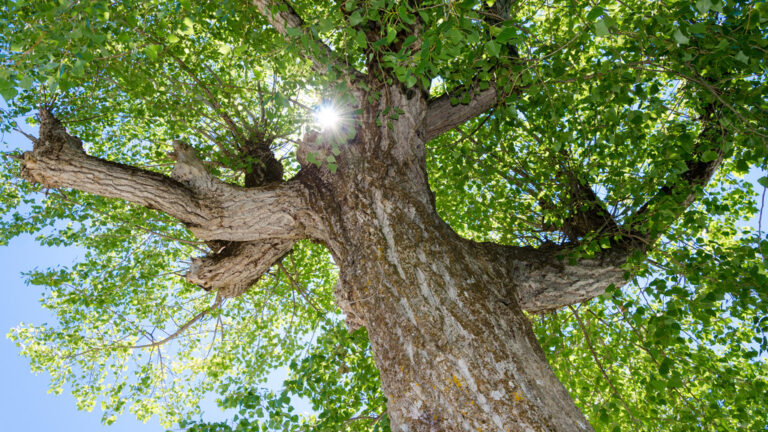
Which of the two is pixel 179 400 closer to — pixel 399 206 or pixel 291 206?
pixel 291 206

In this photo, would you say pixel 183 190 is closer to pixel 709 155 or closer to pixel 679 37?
pixel 679 37

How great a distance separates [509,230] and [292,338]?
14.5 feet

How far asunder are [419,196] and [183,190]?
2.52 metres

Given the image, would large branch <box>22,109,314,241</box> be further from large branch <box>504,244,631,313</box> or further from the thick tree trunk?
large branch <box>504,244,631,313</box>

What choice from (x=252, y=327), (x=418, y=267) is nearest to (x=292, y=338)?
(x=252, y=327)

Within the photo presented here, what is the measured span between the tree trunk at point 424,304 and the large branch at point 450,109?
1.01 m

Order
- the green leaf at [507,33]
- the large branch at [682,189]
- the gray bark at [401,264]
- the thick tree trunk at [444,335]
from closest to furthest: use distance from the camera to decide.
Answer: the green leaf at [507,33]
the thick tree trunk at [444,335]
the gray bark at [401,264]
the large branch at [682,189]

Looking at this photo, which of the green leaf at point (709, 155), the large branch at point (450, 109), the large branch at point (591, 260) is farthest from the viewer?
the large branch at point (450, 109)

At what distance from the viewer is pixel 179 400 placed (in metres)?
8.53

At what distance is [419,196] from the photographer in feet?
13.6

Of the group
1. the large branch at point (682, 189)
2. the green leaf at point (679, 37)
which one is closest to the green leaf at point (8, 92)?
the green leaf at point (679, 37)

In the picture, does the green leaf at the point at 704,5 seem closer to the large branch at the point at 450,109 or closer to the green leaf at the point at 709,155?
the green leaf at the point at 709,155

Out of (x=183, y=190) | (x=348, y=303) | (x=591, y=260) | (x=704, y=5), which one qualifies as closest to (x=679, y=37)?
(x=704, y=5)

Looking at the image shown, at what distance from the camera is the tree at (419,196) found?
9.91 feet
